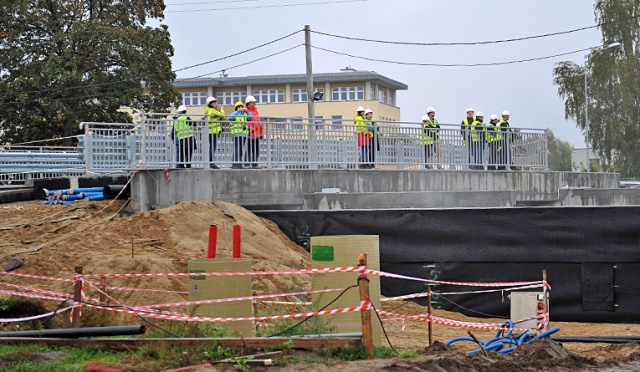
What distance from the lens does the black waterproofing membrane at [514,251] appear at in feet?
52.3

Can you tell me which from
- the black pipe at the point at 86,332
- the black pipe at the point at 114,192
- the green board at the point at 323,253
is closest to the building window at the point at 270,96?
the black pipe at the point at 114,192

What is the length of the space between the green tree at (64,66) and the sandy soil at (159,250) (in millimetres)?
22138

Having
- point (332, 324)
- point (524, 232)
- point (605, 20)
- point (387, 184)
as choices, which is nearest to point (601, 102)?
point (605, 20)

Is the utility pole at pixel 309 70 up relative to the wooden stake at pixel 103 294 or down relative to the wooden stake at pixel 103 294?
up

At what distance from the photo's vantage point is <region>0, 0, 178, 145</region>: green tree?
4053 centimetres

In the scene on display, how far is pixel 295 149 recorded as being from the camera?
2164 centimetres

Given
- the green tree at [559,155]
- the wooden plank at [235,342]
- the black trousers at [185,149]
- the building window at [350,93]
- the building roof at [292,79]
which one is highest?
the building roof at [292,79]

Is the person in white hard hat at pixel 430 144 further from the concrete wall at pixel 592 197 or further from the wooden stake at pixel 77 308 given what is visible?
the wooden stake at pixel 77 308

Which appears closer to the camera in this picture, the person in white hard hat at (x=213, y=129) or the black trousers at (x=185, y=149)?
the black trousers at (x=185, y=149)

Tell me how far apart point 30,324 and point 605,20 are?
5989 cm

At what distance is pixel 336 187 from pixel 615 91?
49.2m

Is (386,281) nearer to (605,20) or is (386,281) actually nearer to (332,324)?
(332,324)

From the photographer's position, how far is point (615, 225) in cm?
1611

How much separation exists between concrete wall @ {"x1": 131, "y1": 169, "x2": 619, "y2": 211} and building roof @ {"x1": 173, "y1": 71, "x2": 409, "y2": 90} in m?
56.0
